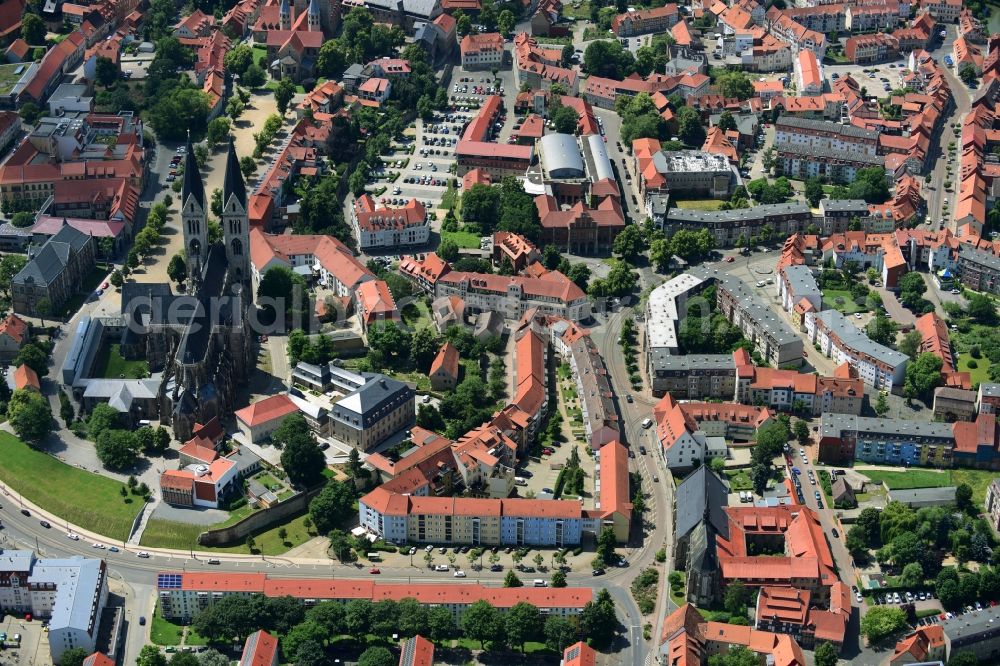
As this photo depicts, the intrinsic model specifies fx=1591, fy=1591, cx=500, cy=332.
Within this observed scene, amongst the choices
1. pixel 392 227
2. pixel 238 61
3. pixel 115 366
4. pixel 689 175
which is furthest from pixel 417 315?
pixel 238 61

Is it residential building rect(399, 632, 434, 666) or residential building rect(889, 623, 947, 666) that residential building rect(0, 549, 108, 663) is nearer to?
residential building rect(399, 632, 434, 666)

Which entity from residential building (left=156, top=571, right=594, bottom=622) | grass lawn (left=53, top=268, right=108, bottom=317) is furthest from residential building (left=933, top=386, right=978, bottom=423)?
grass lawn (left=53, top=268, right=108, bottom=317)

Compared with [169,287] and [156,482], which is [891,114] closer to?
[169,287]

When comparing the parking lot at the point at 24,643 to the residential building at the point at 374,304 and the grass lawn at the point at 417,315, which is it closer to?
the residential building at the point at 374,304

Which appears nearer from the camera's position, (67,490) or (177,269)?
(67,490)

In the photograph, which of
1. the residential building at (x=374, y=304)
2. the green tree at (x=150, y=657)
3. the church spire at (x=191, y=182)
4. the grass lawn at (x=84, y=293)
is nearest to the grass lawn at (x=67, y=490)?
the green tree at (x=150, y=657)

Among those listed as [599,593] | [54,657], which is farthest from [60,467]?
[599,593]

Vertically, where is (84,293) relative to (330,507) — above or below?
above

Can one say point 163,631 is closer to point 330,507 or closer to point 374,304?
point 330,507
